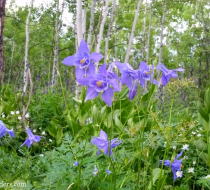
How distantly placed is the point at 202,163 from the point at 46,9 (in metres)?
12.8

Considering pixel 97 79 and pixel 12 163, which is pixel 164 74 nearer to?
pixel 97 79

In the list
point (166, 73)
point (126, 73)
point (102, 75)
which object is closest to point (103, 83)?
point (102, 75)

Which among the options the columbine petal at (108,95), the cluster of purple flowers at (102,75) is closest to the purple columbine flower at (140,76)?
the cluster of purple flowers at (102,75)

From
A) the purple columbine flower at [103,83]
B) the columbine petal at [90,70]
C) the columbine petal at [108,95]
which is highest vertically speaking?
the columbine petal at [90,70]

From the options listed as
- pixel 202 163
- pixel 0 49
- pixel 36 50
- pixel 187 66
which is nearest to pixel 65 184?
pixel 202 163

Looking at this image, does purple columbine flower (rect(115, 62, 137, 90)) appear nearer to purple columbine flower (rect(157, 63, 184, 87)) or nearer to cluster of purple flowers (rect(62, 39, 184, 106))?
cluster of purple flowers (rect(62, 39, 184, 106))

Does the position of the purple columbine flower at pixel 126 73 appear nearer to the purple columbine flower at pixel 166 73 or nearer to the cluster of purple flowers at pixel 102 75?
the cluster of purple flowers at pixel 102 75

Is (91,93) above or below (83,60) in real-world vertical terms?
below

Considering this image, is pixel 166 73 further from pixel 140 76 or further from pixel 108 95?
pixel 108 95

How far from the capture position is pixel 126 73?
3.38 ft

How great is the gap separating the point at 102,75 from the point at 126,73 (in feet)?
0.46

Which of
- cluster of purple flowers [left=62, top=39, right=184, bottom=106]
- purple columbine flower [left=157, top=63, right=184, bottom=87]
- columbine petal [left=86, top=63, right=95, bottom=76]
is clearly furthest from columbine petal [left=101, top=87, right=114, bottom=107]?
purple columbine flower [left=157, top=63, right=184, bottom=87]

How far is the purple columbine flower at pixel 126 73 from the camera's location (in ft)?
3.32

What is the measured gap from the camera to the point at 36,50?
20.3 m
